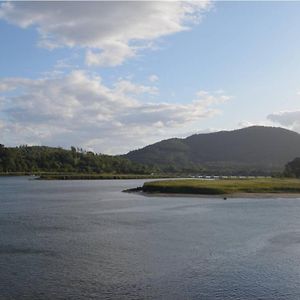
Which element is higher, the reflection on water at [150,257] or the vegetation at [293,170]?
the vegetation at [293,170]

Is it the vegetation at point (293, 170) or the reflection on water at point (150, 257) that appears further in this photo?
the vegetation at point (293, 170)

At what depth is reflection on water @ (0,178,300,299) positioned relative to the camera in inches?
998

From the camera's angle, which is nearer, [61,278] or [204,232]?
[61,278]

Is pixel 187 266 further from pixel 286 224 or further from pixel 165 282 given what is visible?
pixel 286 224

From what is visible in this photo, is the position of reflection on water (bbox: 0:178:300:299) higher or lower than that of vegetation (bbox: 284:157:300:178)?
lower

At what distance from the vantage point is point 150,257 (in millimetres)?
33375

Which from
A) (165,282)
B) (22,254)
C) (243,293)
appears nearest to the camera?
(243,293)

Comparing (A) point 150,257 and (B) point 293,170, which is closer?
(A) point 150,257

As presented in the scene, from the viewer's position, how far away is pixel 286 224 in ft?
166

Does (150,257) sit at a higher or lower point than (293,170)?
lower

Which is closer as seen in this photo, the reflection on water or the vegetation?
the reflection on water

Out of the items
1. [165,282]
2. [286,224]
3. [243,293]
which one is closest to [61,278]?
[165,282]

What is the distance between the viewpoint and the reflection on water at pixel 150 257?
83.1ft

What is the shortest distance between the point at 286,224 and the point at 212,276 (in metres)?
24.6
